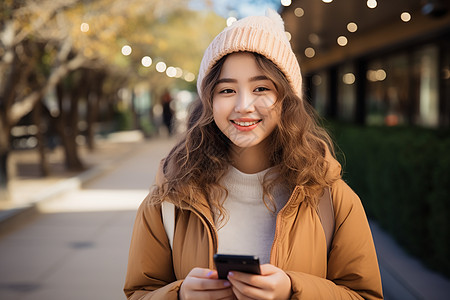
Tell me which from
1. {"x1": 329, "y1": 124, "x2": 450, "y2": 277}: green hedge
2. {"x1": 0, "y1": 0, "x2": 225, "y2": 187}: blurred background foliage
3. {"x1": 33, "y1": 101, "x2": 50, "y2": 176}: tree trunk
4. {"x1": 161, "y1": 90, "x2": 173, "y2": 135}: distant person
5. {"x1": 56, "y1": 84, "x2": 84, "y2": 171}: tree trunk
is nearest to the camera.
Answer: {"x1": 329, "y1": 124, "x2": 450, "y2": 277}: green hedge

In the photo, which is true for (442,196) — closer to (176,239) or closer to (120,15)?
(176,239)

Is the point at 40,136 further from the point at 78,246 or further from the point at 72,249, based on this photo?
the point at 72,249

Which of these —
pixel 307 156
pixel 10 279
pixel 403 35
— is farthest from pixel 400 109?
pixel 307 156

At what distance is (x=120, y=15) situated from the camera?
411 inches

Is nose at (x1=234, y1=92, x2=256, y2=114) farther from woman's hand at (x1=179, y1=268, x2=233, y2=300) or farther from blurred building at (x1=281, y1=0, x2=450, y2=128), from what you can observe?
blurred building at (x1=281, y1=0, x2=450, y2=128)

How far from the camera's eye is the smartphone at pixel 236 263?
1517mm

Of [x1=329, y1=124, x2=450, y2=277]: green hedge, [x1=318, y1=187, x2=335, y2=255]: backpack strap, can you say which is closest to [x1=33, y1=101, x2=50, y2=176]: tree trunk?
[x1=329, y1=124, x2=450, y2=277]: green hedge

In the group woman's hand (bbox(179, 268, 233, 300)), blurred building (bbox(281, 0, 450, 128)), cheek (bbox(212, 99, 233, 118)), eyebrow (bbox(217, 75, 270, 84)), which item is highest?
blurred building (bbox(281, 0, 450, 128))

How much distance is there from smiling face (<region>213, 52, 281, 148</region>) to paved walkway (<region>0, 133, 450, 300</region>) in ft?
10.8

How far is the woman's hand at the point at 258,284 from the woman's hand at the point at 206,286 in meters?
0.06

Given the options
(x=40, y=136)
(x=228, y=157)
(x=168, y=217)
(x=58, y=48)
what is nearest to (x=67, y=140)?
(x=40, y=136)

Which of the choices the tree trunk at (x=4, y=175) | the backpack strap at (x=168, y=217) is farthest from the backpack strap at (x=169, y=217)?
the tree trunk at (x=4, y=175)

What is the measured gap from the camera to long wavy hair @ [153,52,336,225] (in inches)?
75.6

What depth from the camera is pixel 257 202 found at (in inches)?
78.9
